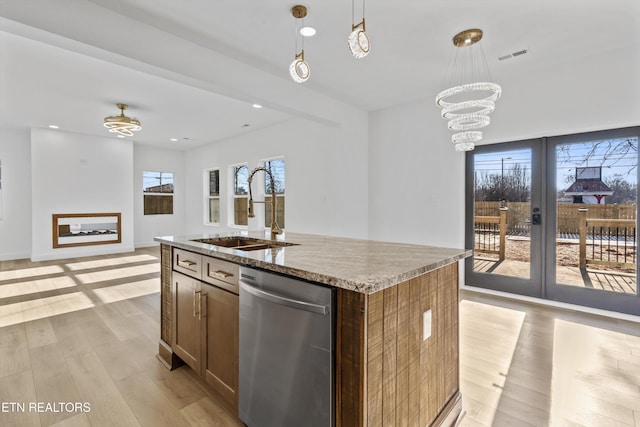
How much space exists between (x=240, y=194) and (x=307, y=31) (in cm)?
481

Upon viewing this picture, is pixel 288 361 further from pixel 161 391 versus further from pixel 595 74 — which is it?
pixel 595 74

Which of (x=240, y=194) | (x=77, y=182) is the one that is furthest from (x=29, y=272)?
(x=240, y=194)

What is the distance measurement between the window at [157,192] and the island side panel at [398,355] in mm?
8410

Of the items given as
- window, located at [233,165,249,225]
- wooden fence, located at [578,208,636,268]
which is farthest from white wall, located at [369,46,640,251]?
window, located at [233,165,249,225]

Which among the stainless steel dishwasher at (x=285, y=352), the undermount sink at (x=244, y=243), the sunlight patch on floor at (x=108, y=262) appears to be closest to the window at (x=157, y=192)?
the sunlight patch on floor at (x=108, y=262)

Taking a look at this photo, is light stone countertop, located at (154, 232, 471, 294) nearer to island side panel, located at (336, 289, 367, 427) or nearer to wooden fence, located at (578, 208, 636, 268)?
island side panel, located at (336, 289, 367, 427)

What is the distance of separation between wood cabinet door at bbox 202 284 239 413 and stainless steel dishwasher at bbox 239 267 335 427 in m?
0.10

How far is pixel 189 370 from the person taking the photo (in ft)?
7.25

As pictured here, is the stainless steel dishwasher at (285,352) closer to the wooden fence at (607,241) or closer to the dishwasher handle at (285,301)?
the dishwasher handle at (285,301)

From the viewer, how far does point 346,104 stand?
15.5 ft

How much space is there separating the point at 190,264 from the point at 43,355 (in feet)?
5.27

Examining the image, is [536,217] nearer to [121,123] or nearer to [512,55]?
[512,55]

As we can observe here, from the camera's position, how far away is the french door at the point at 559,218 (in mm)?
3205

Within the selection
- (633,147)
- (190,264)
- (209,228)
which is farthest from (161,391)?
(209,228)
